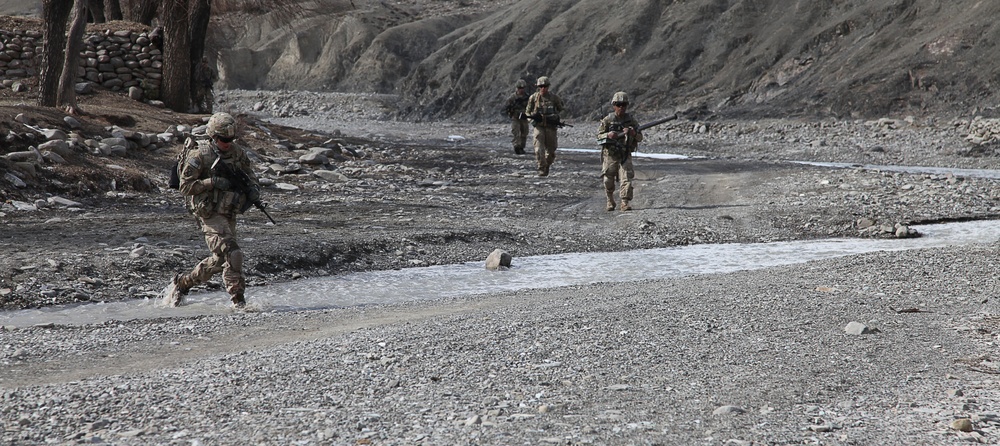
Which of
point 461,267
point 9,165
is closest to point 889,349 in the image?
point 461,267

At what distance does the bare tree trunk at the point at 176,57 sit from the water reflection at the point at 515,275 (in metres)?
13.0

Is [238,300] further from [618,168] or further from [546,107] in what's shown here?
[546,107]

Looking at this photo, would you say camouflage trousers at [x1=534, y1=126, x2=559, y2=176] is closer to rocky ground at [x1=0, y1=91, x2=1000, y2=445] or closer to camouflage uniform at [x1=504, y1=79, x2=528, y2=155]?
camouflage uniform at [x1=504, y1=79, x2=528, y2=155]

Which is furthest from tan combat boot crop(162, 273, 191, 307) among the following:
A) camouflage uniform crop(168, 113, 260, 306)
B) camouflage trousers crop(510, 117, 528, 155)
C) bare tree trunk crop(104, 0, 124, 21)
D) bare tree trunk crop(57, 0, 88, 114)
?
bare tree trunk crop(104, 0, 124, 21)

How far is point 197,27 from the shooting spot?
20672 mm

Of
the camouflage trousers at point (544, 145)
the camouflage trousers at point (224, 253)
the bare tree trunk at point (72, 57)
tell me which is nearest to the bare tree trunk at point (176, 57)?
the bare tree trunk at point (72, 57)

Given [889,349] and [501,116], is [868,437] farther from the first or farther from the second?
[501,116]

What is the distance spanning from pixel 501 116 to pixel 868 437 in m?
35.3

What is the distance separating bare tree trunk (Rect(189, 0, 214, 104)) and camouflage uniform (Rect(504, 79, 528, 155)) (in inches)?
260

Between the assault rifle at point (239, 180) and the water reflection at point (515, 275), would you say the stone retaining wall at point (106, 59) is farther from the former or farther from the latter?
the assault rifle at point (239, 180)

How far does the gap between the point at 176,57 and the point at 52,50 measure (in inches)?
131

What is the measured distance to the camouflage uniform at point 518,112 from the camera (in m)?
18.7

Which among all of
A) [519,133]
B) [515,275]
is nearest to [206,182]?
[515,275]

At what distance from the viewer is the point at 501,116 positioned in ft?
127
